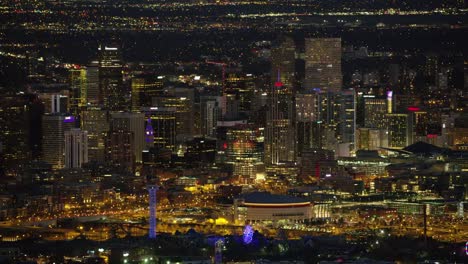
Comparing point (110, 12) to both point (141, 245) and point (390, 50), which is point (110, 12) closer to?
point (390, 50)

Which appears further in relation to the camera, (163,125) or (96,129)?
(163,125)

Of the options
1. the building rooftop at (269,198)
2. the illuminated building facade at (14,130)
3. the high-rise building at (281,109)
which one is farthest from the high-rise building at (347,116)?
the building rooftop at (269,198)

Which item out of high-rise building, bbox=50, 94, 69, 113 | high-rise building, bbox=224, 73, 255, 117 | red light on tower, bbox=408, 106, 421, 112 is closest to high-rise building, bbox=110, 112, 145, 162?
high-rise building, bbox=50, 94, 69, 113

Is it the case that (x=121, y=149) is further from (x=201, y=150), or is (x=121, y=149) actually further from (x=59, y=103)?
(x=59, y=103)

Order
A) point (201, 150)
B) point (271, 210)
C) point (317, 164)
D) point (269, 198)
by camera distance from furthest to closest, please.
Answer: point (201, 150), point (317, 164), point (269, 198), point (271, 210)

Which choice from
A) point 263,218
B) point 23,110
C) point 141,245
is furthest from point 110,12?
point 141,245

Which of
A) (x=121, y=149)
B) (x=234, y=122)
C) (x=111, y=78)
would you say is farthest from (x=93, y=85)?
(x=121, y=149)

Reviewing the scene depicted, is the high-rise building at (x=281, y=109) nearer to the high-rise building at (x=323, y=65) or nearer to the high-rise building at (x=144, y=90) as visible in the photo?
the high-rise building at (x=323, y=65)
